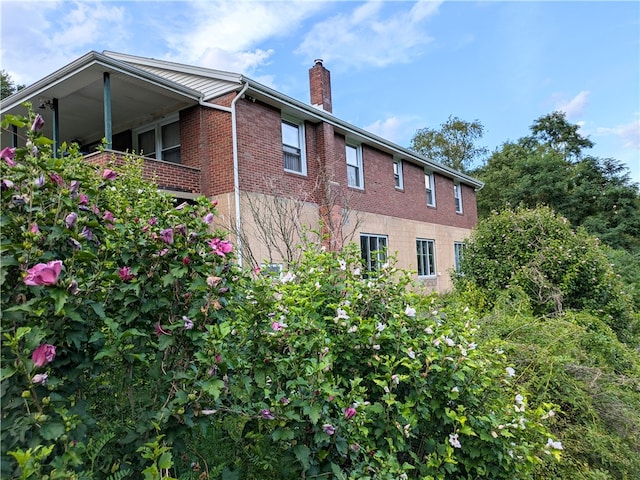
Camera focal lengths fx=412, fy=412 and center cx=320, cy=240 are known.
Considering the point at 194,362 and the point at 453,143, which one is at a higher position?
the point at 453,143

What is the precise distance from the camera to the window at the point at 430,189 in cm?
1967

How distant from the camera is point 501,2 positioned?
7.68 metres

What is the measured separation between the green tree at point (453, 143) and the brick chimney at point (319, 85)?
23.1m

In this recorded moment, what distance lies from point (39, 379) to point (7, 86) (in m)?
37.0

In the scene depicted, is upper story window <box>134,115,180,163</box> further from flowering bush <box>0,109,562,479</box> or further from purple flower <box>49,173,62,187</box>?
purple flower <box>49,173,62,187</box>

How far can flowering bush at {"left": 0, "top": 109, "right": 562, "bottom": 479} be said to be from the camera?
5.05ft

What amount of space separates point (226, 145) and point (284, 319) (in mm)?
9265

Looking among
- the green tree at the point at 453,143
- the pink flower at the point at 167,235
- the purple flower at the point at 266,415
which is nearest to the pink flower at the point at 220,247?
the pink flower at the point at 167,235

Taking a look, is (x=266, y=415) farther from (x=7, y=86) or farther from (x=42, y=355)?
(x=7, y=86)

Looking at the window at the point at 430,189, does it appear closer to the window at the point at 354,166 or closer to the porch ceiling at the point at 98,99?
the window at the point at 354,166

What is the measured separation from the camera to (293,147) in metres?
12.8

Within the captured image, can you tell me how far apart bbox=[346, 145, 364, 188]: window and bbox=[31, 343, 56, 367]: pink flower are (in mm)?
13622

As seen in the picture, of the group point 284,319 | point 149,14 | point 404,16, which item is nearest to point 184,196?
point 149,14

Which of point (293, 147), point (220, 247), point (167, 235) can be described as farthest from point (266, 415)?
point (293, 147)
